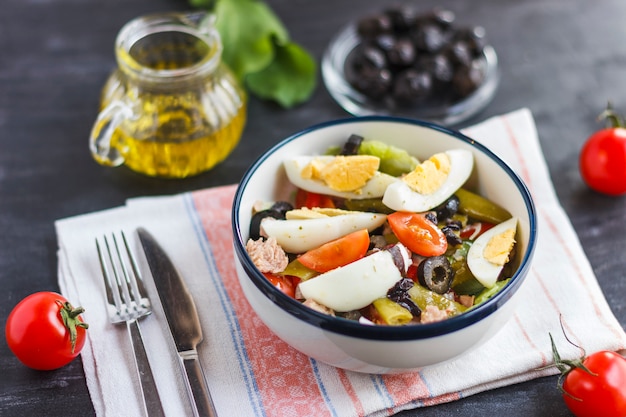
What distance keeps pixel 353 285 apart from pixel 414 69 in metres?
1.48

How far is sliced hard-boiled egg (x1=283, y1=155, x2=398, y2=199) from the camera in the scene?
2.31 metres

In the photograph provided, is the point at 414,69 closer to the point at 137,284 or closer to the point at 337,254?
the point at 337,254

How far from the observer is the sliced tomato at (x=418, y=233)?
2123mm

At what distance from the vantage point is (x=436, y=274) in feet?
6.92

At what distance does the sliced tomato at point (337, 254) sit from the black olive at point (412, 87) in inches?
44.3

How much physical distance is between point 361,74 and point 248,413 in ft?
5.32

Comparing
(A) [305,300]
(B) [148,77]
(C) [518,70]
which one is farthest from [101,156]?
(C) [518,70]

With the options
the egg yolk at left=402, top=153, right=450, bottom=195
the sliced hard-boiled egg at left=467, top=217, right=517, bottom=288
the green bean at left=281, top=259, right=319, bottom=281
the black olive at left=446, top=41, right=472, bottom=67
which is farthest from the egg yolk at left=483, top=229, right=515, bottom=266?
the black olive at left=446, top=41, right=472, bottom=67

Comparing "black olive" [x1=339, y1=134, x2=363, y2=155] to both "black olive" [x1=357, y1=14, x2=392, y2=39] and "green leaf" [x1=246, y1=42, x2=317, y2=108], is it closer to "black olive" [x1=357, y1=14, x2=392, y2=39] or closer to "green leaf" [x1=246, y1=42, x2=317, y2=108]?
"green leaf" [x1=246, y1=42, x2=317, y2=108]

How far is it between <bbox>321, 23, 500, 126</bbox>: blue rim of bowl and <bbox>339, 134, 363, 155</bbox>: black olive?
701mm

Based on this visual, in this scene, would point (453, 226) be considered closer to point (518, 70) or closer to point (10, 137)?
point (518, 70)

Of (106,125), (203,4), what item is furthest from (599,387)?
(203,4)

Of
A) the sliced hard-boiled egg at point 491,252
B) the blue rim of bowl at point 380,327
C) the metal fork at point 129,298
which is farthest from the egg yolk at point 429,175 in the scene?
the metal fork at point 129,298

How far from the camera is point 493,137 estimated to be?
2.91 metres
